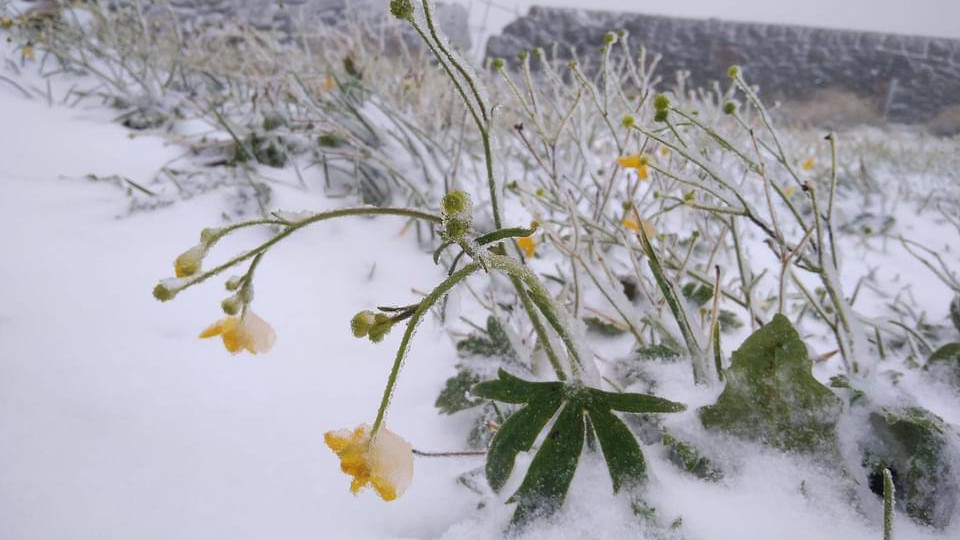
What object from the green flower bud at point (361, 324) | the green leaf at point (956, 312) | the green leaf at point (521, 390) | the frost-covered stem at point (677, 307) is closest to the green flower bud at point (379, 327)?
the green flower bud at point (361, 324)

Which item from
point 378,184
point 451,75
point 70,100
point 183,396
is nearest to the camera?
point 451,75

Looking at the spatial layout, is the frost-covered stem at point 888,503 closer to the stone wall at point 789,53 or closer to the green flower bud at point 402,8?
the green flower bud at point 402,8

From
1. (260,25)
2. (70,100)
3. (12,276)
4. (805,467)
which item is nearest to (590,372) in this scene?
(805,467)

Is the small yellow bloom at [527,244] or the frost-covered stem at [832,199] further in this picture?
the small yellow bloom at [527,244]

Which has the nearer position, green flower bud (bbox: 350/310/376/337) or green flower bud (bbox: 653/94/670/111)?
green flower bud (bbox: 350/310/376/337)

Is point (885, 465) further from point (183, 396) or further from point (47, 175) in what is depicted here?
point (47, 175)

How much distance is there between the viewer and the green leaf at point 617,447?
43cm

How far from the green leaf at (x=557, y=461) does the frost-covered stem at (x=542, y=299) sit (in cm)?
4

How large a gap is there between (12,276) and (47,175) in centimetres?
56

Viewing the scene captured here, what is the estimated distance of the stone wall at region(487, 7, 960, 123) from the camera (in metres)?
7.52

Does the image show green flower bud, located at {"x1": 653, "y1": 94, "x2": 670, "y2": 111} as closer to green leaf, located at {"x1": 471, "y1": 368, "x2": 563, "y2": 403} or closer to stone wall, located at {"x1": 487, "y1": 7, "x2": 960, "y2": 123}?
green leaf, located at {"x1": 471, "y1": 368, "x2": 563, "y2": 403}

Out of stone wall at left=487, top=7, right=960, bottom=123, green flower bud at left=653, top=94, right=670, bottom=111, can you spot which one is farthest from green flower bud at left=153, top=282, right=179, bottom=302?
stone wall at left=487, top=7, right=960, bottom=123

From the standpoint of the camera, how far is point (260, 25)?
231 inches

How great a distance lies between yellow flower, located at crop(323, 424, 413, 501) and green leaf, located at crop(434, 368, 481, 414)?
24 cm
